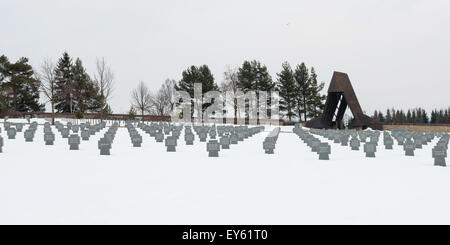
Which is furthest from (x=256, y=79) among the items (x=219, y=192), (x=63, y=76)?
(x=219, y=192)

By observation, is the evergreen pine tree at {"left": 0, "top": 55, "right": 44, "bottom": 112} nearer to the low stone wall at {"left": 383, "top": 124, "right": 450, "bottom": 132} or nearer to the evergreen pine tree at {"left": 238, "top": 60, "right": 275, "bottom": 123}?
the evergreen pine tree at {"left": 238, "top": 60, "right": 275, "bottom": 123}

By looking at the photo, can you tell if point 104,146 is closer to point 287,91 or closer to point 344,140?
point 344,140

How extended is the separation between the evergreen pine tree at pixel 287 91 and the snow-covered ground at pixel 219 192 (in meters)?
56.3

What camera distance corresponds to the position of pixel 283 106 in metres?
72.1

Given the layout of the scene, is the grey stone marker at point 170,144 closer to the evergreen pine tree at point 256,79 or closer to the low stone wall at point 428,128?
the low stone wall at point 428,128

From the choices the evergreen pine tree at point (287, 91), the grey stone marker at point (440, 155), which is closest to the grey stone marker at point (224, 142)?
the grey stone marker at point (440, 155)

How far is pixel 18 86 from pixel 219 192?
234ft

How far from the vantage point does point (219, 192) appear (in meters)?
9.45

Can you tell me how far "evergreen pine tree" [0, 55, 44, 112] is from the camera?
227 ft

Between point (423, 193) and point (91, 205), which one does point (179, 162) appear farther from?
point (423, 193)

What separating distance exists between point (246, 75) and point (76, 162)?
194 feet

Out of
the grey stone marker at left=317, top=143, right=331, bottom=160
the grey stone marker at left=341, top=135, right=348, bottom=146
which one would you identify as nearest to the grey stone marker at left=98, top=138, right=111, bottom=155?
the grey stone marker at left=317, top=143, right=331, bottom=160

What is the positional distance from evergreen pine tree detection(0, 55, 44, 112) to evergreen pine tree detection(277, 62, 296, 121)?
42398 mm
